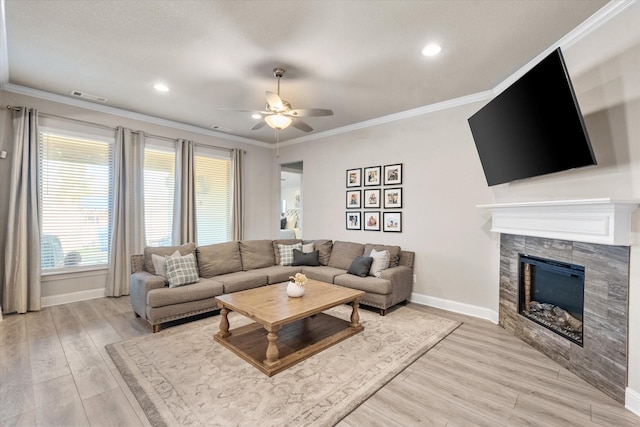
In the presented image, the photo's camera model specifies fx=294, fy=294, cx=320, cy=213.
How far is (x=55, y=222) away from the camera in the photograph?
4301 millimetres

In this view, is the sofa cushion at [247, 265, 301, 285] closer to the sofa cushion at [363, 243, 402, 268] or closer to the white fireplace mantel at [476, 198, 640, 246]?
the sofa cushion at [363, 243, 402, 268]

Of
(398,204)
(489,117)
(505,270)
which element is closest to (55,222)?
(398,204)

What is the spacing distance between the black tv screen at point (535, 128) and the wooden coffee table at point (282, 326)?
2.22 meters

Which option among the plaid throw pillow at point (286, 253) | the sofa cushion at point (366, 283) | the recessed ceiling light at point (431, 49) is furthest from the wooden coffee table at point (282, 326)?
the recessed ceiling light at point (431, 49)

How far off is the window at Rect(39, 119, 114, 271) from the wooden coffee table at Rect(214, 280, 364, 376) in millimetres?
2871

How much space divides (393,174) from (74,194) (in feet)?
16.3

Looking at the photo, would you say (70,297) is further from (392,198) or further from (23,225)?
(392,198)

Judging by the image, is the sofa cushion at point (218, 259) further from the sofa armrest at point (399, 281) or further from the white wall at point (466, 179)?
the sofa armrest at point (399, 281)

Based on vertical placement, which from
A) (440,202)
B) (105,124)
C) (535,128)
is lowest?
(440,202)

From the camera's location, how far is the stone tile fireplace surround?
2.17 m

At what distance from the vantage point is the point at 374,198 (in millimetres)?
5141

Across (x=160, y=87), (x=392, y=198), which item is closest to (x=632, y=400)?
(x=392, y=198)

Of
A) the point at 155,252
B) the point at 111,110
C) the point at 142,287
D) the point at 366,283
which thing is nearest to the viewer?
the point at 142,287

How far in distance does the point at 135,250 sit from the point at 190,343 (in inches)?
101
